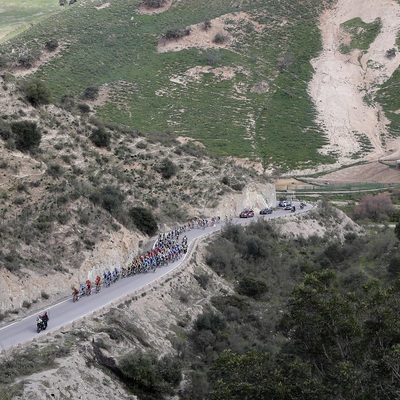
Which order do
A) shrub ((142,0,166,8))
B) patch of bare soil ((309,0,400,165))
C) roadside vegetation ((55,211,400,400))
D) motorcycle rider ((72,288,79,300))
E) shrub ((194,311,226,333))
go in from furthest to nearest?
Result: shrub ((142,0,166,8)), patch of bare soil ((309,0,400,165)), shrub ((194,311,226,333)), motorcycle rider ((72,288,79,300)), roadside vegetation ((55,211,400,400))

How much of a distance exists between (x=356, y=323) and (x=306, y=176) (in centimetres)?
6058

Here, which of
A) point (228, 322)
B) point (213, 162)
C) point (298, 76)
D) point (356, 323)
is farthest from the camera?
point (298, 76)

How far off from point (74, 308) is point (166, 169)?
80.4ft

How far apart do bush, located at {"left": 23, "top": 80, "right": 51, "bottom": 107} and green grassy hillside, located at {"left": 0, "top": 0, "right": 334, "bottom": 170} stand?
28295 millimetres

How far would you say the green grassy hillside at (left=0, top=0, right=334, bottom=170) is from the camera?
81562 mm

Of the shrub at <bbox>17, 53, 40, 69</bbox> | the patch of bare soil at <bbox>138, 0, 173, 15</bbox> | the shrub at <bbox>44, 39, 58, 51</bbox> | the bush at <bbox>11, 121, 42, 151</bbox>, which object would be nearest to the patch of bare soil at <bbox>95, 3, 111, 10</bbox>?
the patch of bare soil at <bbox>138, 0, 173, 15</bbox>

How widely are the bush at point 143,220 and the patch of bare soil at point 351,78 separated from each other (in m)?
45.7

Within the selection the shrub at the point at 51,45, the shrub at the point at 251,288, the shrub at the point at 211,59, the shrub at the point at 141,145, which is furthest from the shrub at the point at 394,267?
the shrub at the point at 51,45

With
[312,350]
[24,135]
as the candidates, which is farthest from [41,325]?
[24,135]

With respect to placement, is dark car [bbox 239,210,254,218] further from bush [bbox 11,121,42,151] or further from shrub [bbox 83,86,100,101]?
shrub [bbox 83,86,100,101]

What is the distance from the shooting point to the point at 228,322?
29922mm

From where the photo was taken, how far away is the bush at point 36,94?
1720 inches

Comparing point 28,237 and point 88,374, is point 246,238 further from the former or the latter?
point 88,374

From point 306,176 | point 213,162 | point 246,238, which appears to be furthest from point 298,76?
point 246,238
